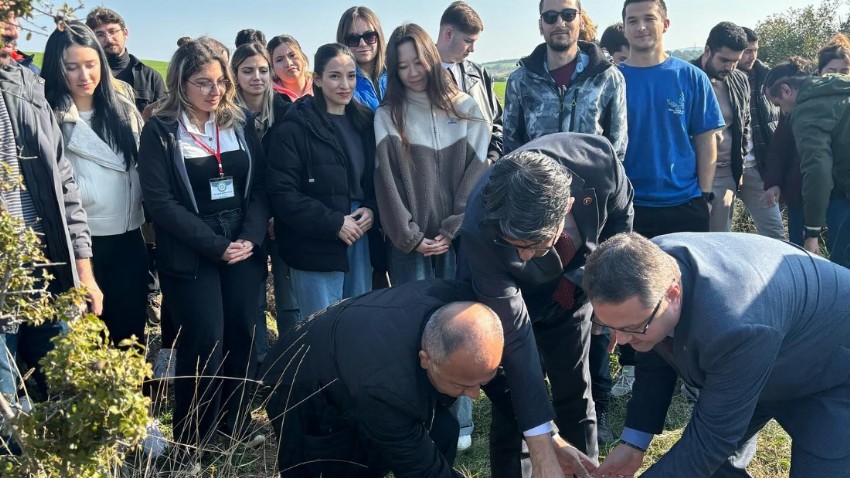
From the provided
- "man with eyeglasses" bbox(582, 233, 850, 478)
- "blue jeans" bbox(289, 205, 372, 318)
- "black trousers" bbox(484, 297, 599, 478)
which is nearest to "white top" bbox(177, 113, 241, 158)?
"blue jeans" bbox(289, 205, 372, 318)

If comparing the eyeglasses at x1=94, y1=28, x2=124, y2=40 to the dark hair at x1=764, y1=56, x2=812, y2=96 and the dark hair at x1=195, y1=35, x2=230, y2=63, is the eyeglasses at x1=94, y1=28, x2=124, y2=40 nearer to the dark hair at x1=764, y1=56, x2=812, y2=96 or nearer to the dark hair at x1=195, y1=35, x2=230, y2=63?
the dark hair at x1=195, y1=35, x2=230, y2=63

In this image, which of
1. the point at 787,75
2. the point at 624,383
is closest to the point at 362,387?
the point at 624,383

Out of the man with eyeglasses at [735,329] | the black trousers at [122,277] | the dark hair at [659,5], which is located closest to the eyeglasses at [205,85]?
the black trousers at [122,277]

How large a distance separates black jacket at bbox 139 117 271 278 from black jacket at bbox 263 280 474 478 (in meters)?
0.82

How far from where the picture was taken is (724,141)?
5691mm

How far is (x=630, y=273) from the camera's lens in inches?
98.3

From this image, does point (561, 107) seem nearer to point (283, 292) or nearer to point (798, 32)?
point (283, 292)

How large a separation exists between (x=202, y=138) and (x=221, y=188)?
0.28 meters

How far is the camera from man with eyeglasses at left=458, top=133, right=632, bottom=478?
2922mm

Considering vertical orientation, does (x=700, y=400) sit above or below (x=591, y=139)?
below

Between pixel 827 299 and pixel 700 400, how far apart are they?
577mm

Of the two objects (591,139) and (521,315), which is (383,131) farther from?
(521,315)

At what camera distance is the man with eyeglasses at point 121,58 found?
18.8 feet

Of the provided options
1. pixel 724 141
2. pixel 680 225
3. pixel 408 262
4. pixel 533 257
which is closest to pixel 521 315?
pixel 533 257
